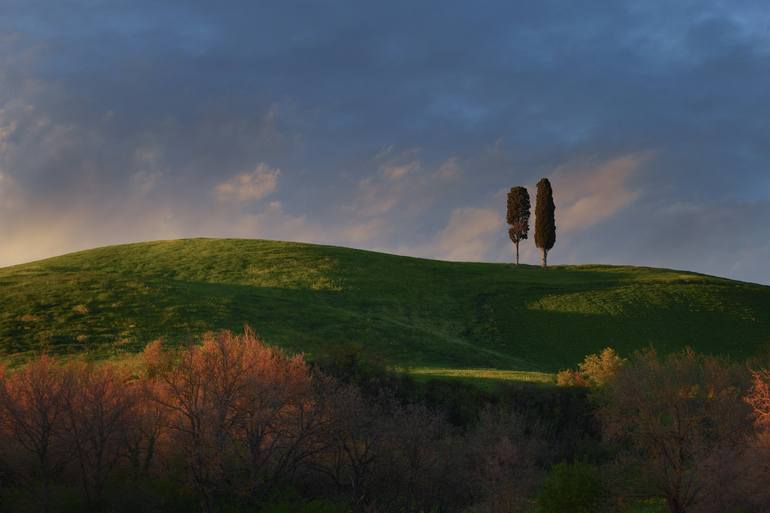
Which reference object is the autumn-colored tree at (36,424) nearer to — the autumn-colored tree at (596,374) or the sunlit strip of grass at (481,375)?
the sunlit strip of grass at (481,375)

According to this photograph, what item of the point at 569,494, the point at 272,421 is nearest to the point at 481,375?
the point at 569,494

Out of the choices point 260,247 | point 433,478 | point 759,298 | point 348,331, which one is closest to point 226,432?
point 433,478

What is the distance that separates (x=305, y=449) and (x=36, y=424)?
13.4m

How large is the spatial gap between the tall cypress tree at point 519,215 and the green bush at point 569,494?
87779 millimetres

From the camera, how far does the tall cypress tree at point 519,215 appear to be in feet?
399

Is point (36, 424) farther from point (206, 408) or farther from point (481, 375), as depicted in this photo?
point (481, 375)

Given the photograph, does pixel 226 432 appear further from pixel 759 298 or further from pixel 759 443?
pixel 759 298

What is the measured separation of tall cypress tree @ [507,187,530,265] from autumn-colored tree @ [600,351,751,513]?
77.2 meters

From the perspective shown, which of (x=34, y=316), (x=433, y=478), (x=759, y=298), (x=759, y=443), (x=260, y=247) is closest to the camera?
(x=759, y=443)

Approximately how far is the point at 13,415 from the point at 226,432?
35.2 feet

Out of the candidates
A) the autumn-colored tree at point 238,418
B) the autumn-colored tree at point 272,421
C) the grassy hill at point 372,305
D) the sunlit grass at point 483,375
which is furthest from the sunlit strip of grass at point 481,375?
the autumn-colored tree at point 238,418

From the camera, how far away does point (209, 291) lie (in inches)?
3017

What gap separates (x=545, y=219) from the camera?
372ft

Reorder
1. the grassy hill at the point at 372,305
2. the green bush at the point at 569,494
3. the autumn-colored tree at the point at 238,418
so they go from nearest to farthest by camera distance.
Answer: the autumn-colored tree at the point at 238,418 < the green bush at the point at 569,494 < the grassy hill at the point at 372,305
